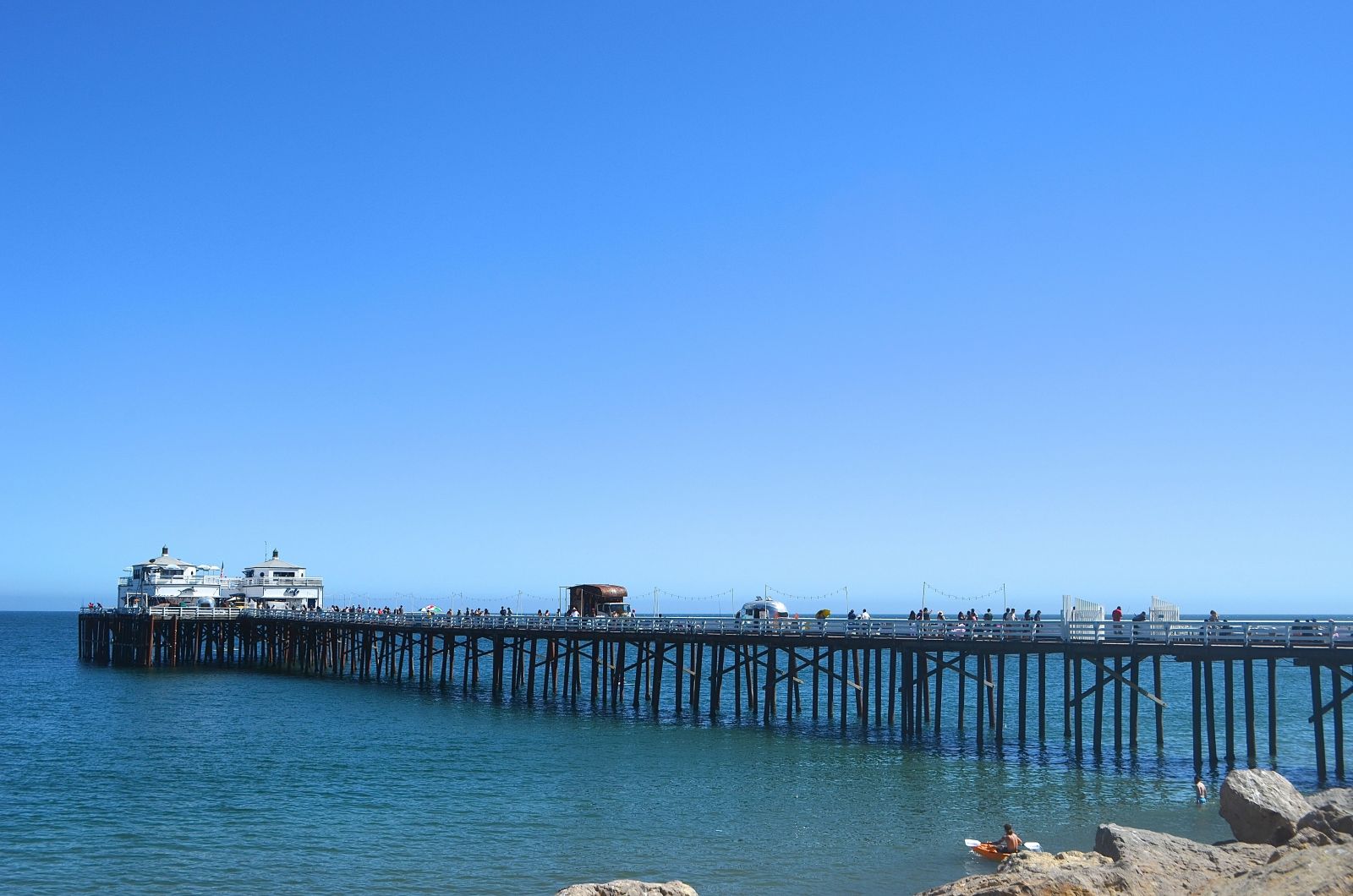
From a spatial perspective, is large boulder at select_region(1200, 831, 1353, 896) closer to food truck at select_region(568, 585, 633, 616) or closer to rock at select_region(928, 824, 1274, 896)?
rock at select_region(928, 824, 1274, 896)

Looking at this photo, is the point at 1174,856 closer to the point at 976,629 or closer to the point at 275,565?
the point at 976,629

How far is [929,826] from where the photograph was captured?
27.3 m

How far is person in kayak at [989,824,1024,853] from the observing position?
23.8 meters

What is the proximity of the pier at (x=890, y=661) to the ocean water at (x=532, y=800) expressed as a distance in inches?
61.1

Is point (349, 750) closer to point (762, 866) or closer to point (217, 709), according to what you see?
point (217, 709)

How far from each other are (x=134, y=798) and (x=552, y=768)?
1195 centimetres

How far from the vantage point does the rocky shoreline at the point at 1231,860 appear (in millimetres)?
15742

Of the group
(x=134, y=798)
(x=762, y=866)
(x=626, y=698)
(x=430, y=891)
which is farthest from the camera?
(x=626, y=698)

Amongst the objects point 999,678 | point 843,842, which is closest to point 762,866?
point 843,842

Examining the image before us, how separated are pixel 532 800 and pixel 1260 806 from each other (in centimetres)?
1787

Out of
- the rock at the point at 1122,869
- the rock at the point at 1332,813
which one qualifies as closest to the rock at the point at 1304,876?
the rock at the point at 1122,869

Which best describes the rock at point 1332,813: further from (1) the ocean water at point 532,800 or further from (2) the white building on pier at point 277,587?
(2) the white building on pier at point 277,587

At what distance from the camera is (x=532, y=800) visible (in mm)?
30516

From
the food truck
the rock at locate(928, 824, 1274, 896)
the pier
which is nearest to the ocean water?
the pier
